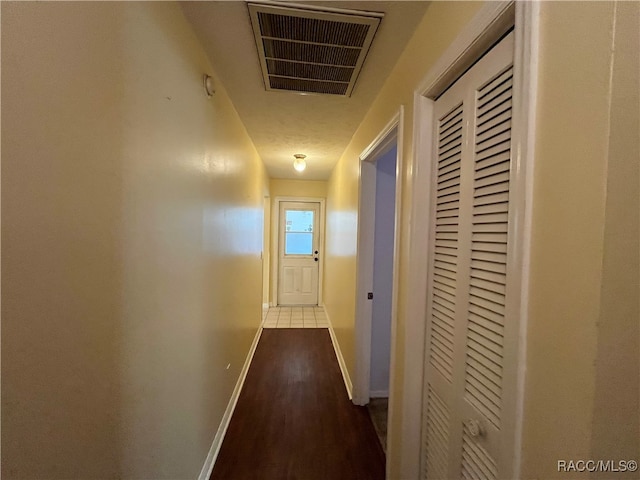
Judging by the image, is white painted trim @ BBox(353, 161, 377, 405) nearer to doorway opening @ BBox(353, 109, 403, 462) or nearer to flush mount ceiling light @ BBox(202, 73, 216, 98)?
doorway opening @ BBox(353, 109, 403, 462)

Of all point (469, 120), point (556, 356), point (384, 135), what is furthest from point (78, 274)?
point (384, 135)

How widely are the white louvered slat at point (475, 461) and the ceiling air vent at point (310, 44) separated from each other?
158 centimetres

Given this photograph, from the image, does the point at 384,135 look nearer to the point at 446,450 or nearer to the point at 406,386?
the point at 406,386

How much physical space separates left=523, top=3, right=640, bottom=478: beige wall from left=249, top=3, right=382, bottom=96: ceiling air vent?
829 mm

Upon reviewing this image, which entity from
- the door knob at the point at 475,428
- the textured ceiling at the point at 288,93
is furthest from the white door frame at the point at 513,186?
the textured ceiling at the point at 288,93

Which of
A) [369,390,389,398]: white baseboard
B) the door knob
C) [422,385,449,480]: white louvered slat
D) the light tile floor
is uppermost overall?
the door knob

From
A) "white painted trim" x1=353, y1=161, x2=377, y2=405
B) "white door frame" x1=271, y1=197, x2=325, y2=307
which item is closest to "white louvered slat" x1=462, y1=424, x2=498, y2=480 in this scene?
"white painted trim" x1=353, y1=161, x2=377, y2=405

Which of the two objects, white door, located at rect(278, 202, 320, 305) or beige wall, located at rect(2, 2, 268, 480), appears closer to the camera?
beige wall, located at rect(2, 2, 268, 480)

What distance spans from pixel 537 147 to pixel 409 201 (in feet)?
2.19

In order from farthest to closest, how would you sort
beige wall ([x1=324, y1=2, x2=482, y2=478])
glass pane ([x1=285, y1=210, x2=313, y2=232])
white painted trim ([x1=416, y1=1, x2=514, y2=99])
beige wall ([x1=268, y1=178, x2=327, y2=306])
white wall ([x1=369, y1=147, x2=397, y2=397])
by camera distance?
glass pane ([x1=285, y1=210, x2=313, y2=232]) → beige wall ([x1=268, y1=178, x2=327, y2=306]) → white wall ([x1=369, y1=147, x2=397, y2=397]) → beige wall ([x1=324, y1=2, x2=482, y2=478]) → white painted trim ([x1=416, y1=1, x2=514, y2=99])

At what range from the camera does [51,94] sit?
0.54m

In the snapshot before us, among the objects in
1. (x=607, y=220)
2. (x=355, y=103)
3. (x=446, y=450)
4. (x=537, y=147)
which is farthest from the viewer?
(x=355, y=103)

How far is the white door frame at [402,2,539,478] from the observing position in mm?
592

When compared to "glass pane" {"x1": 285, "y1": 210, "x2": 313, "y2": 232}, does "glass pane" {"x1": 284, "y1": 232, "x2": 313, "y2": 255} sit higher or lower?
lower
